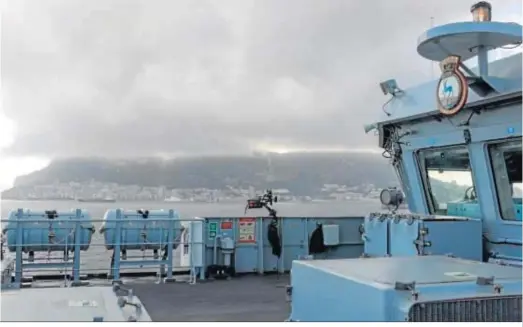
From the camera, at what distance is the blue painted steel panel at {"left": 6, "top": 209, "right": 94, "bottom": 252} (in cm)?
882

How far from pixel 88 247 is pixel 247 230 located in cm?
282

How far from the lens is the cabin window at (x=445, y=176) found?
5.77m

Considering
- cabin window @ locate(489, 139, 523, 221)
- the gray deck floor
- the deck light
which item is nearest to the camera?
the deck light

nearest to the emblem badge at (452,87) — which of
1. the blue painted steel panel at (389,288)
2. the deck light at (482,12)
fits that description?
the deck light at (482,12)

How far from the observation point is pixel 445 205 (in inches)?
247

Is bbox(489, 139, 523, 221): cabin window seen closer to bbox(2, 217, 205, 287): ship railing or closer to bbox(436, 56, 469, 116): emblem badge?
bbox(436, 56, 469, 116): emblem badge

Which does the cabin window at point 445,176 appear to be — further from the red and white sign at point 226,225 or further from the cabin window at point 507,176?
the red and white sign at point 226,225

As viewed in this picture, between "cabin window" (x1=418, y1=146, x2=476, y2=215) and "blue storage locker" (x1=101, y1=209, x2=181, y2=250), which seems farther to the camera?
"blue storage locker" (x1=101, y1=209, x2=181, y2=250)

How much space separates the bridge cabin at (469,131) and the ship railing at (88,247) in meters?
4.24

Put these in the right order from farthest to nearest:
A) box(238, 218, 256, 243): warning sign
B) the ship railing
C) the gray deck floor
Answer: box(238, 218, 256, 243): warning sign
the ship railing
the gray deck floor

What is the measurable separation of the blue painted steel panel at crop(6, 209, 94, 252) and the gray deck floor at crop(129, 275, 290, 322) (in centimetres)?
156

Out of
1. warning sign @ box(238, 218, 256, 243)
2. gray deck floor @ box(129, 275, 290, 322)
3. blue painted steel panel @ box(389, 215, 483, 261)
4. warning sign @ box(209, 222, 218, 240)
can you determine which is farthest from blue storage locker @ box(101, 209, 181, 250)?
blue painted steel panel @ box(389, 215, 483, 261)

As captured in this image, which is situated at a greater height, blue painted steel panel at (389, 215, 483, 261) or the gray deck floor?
blue painted steel panel at (389, 215, 483, 261)

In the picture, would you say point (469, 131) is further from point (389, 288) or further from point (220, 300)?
point (220, 300)
